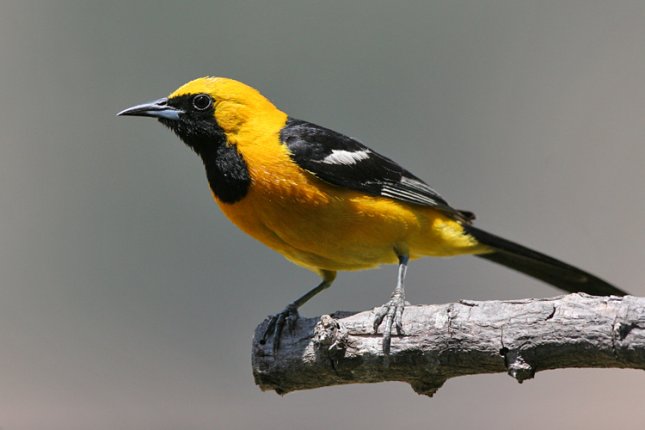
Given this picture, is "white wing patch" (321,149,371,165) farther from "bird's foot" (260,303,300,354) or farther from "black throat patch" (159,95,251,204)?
"bird's foot" (260,303,300,354)

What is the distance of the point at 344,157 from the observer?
12.1 ft

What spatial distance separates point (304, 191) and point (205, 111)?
93cm

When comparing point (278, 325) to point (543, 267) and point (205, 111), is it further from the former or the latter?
point (543, 267)

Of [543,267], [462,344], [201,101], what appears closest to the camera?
[462,344]

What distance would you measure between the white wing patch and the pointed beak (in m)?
1.07

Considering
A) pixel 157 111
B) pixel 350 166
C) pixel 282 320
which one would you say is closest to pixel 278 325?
pixel 282 320

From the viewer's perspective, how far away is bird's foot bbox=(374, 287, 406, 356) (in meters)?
2.94

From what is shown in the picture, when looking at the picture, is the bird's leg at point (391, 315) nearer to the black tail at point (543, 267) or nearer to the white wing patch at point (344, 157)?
the white wing patch at point (344, 157)

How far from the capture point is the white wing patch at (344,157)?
141 inches

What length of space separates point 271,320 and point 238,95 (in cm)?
156

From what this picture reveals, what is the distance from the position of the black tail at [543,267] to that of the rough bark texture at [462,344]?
147 cm

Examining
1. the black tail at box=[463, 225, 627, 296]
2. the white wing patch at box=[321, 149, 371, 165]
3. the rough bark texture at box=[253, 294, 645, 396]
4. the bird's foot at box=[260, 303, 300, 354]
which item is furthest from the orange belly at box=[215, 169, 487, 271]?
the black tail at box=[463, 225, 627, 296]

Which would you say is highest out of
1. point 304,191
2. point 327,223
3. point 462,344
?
point 304,191

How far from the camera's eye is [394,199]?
3.74m
